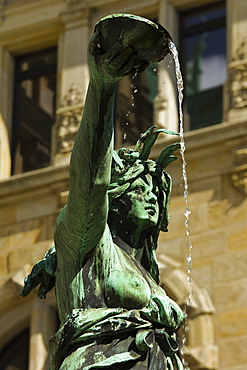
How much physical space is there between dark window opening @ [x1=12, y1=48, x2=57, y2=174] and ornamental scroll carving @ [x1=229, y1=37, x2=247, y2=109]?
9.16ft

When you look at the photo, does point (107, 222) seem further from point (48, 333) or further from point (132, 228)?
point (48, 333)

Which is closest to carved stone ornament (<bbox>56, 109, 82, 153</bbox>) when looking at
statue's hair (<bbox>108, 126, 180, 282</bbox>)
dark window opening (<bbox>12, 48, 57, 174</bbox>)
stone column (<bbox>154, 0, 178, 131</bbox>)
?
dark window opening (<bbox>12, 48, 57, 174</bbox>)

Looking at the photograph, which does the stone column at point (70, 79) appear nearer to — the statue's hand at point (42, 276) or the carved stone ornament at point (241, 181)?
the carved stone ornament at point (241, 181)

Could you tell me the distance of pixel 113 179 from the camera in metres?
6.24

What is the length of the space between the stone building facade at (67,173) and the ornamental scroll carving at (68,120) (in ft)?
0.05

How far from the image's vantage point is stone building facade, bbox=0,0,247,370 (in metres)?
18.8

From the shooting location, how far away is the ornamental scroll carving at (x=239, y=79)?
19656mm

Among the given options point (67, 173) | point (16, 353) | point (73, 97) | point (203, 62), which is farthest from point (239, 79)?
point (16, 353)

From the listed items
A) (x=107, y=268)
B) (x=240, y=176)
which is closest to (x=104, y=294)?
(x=107, y=268)

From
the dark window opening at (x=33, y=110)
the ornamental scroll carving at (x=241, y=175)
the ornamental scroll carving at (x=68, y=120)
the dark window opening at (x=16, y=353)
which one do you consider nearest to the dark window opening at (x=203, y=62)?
the ornamental scroll carving at (x=241, y=175)

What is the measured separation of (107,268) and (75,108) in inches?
593

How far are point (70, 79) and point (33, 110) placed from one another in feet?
2.91

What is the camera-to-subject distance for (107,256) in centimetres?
600

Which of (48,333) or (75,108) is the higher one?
(75,108)
